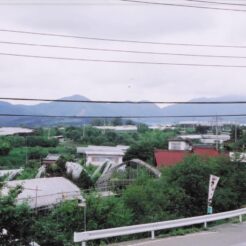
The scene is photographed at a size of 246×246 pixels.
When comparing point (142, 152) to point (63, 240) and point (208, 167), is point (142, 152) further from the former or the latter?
point (63, 240)

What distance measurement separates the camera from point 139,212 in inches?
945

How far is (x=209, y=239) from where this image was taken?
1712cm

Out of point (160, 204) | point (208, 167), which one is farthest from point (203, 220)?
point (208, 167)

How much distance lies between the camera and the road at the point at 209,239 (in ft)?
52.7

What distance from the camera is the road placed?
1606cm

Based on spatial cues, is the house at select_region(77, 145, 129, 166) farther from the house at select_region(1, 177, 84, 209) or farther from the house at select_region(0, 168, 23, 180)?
the house at select_region(1, 177, 84, 209)

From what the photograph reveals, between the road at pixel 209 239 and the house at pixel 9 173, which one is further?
the house at pixel 9 173

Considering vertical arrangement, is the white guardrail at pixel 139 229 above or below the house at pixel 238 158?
below

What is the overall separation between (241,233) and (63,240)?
6846 millimetres

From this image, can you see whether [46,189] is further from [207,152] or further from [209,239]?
[207,152]

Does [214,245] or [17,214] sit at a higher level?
[17,214]

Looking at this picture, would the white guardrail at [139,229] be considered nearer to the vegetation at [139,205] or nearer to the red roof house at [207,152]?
the vegetation at [139,205]

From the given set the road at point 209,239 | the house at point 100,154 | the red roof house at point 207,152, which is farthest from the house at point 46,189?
the house at point 100,154

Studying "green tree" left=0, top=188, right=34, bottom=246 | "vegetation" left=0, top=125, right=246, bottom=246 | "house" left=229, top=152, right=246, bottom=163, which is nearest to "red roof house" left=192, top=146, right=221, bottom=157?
"house" left=229, top=152, right=246, bottom=163
